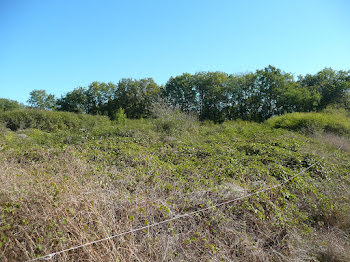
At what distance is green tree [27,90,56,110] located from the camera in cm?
3560

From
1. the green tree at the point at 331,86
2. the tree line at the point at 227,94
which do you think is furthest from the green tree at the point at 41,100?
the green tree at the point at 331,86

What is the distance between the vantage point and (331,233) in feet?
10.5

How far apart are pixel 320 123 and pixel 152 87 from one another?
20.9 metres

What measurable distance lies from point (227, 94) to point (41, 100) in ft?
106

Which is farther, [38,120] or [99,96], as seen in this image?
[99,96]

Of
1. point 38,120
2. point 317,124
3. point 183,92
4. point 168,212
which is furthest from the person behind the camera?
point 183,92

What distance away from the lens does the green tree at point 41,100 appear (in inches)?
1402

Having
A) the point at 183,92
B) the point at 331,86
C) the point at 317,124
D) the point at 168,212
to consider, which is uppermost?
the point at 183,92

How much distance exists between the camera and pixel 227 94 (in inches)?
987

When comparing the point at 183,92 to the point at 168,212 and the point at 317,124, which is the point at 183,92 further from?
the point at 168,212

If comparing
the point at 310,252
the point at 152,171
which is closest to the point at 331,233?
the point at 310,252

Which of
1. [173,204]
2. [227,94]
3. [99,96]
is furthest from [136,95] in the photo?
[173,204]

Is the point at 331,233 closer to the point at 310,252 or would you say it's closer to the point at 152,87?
the point at 310,252

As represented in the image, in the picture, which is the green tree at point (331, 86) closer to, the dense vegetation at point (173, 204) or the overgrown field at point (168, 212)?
the dense vegetation at point (173, 204)
